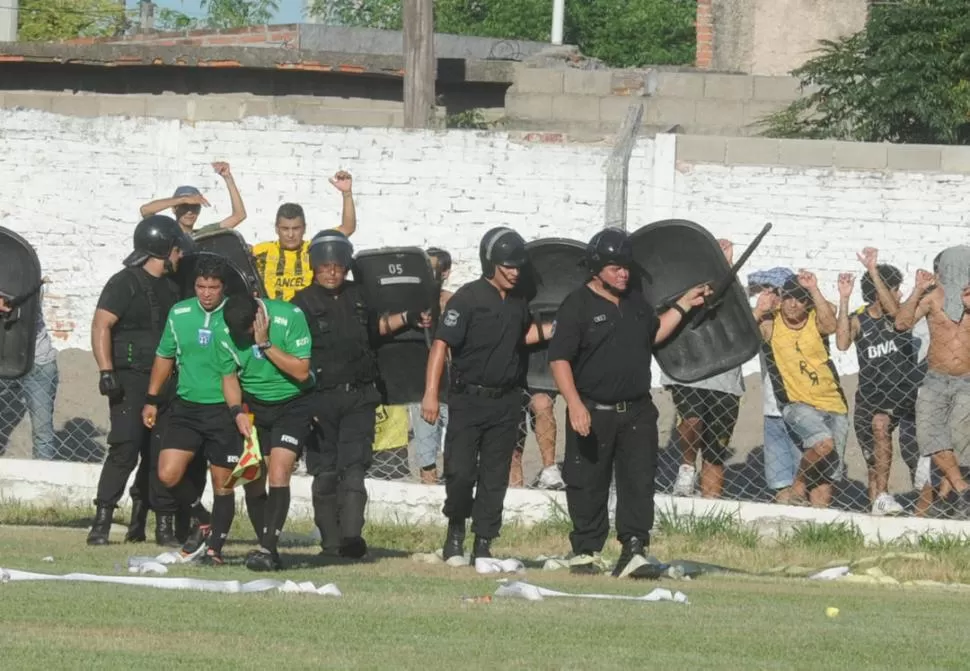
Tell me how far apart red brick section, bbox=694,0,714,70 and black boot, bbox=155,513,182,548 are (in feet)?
53.9

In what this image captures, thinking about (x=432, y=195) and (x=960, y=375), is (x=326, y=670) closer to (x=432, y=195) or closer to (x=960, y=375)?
(x=960, y=375)

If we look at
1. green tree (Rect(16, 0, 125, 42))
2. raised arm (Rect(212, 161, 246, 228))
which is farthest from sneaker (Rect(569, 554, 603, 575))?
green tree (Rect(16, 0, 125, 42))

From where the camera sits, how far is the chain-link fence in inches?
519

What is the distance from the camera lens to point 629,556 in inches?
443

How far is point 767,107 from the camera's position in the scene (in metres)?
21.2

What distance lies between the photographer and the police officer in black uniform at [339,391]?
1142 cm

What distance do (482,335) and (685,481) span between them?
2.58 m

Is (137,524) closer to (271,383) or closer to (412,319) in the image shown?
(271,383)

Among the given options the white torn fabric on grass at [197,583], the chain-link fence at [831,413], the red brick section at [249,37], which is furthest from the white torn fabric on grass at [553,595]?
the red brick section at [249,37]

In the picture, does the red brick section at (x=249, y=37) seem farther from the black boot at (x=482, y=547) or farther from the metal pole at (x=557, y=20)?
the black boot at (x=482, y=547)

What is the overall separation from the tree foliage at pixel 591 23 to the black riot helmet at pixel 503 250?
2920 cm

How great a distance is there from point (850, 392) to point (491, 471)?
3.97m

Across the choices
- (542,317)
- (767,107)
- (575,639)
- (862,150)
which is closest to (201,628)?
(575,639)

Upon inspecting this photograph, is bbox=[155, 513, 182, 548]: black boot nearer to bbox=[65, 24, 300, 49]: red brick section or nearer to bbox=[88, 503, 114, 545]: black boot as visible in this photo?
bbox=[88, 503, 114, 545]: black boot
